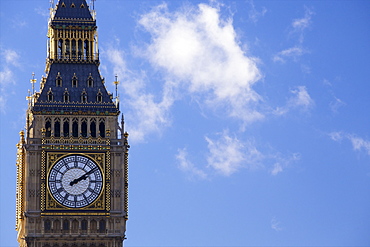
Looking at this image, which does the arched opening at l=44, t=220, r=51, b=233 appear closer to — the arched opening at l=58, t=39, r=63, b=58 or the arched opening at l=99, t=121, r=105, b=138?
the arched opening at l=99, t=121, r=105, b=138

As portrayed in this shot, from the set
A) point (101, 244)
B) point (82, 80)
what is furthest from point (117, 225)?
point (82, 80)

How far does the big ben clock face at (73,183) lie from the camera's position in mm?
145125

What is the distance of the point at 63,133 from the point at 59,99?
2.56 m

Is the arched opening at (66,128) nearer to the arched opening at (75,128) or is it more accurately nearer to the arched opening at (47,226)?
the arched opening at (75,128)

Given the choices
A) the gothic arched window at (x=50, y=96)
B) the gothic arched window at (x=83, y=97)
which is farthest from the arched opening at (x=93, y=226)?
the gothic arched window at (x=50, y=96)

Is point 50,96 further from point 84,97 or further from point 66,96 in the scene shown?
point 84,97

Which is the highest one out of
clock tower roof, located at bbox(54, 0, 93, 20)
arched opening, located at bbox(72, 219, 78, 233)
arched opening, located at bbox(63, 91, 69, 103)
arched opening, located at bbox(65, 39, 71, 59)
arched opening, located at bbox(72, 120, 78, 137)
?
clock tower roof, located at bbox(54, 0, 93, 20)

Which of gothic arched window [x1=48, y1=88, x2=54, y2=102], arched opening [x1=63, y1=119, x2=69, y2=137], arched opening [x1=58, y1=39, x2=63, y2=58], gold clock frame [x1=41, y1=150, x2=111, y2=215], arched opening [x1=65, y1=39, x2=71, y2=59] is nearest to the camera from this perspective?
gold clock frame [x1=41, y1=150, x2=111, y2=215]

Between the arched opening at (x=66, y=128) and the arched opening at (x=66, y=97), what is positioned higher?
the arched opening at (x=66, y=97)

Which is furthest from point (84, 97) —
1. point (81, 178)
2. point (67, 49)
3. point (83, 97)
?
point (81, 178)

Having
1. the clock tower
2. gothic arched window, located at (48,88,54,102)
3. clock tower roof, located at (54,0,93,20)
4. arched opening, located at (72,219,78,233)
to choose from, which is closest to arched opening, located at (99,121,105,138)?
the clock tower

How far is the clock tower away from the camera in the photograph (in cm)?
14475

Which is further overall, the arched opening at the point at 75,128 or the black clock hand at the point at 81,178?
the arched opening at the point at 75,128

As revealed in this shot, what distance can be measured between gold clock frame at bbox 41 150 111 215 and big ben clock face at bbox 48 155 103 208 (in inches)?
9.7
